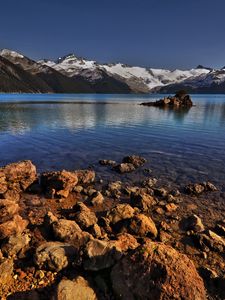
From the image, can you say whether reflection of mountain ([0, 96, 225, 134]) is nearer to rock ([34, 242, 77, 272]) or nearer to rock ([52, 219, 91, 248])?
rock ([52, 219, 91, 248])

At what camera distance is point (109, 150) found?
1521 inches

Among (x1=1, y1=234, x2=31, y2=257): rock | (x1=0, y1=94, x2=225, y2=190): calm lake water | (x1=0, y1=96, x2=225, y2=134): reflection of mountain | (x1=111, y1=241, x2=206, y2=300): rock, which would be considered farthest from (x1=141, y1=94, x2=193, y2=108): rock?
(x1=111, y1=241, x2=206, y2=300): rock

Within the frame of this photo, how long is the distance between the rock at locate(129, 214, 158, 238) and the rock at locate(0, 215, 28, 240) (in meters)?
6.34

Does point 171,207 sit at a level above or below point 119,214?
below

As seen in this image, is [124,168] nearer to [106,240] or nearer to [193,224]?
[193,224]

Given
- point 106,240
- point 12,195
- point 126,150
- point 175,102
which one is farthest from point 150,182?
point 175,102

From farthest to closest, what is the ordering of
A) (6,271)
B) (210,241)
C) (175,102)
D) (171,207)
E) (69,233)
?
(175,102) < (171,207) < (210,241) < (69,233) < (6,271)

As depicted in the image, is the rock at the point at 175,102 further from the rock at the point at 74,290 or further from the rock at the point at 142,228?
the rock at the point at 74,290

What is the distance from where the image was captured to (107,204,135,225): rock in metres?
16.8

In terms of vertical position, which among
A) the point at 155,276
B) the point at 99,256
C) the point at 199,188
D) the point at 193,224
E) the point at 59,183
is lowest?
the point at 199,188

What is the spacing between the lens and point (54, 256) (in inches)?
480

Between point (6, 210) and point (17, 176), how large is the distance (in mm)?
6476

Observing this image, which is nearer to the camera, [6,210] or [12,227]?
[12,227]

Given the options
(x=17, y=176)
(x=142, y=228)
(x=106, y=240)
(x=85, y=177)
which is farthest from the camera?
→ (x=85, y=177)
